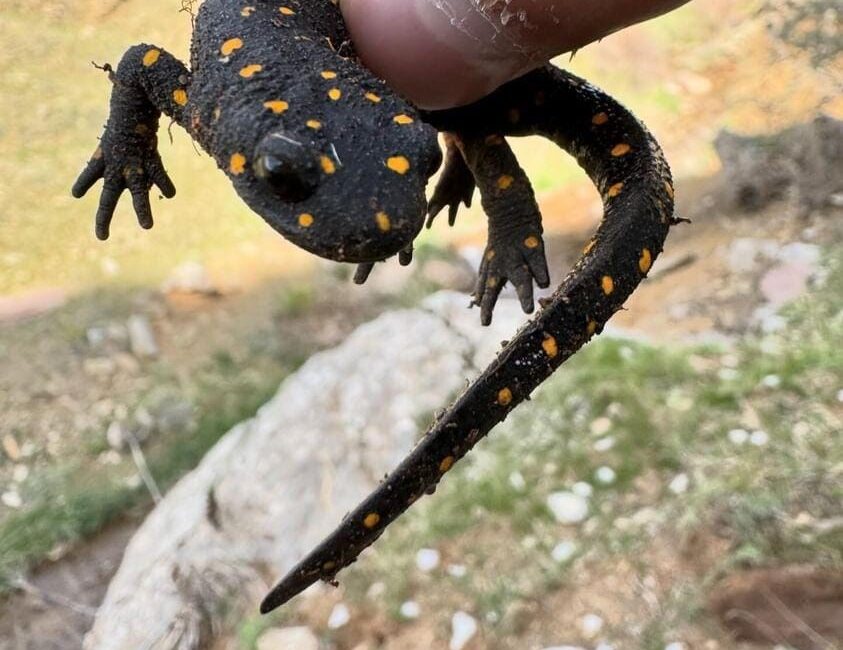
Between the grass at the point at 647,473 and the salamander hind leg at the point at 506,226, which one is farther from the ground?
the salamander hind leg at the point at 506,226

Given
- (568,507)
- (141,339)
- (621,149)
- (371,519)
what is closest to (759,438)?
(568,507)

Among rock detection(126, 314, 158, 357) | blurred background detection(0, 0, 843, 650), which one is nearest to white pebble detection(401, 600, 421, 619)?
blurred background detection(0, 0, 843, 650)

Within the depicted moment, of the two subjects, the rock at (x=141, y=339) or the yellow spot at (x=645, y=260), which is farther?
the rock at (x=141, y=339)

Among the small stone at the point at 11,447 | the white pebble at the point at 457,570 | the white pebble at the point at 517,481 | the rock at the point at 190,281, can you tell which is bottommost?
the small stone at the point at 11,447

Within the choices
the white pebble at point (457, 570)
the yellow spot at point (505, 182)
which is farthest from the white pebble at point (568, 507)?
the yellow spot at point (505, 182)

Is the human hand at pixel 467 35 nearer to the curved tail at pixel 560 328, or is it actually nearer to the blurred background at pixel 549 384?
the curved tail at pixel 560 328

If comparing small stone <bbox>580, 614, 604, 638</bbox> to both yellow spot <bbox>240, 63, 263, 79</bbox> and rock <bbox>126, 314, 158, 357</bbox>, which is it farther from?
rock <bbox>126, 314, 158, 357</bbox>

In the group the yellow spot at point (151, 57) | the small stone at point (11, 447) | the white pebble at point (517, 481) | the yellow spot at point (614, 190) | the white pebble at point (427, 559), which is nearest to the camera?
the yellow spot at point (614, 190)

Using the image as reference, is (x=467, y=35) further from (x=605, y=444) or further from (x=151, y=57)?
(x=605, y=444)
